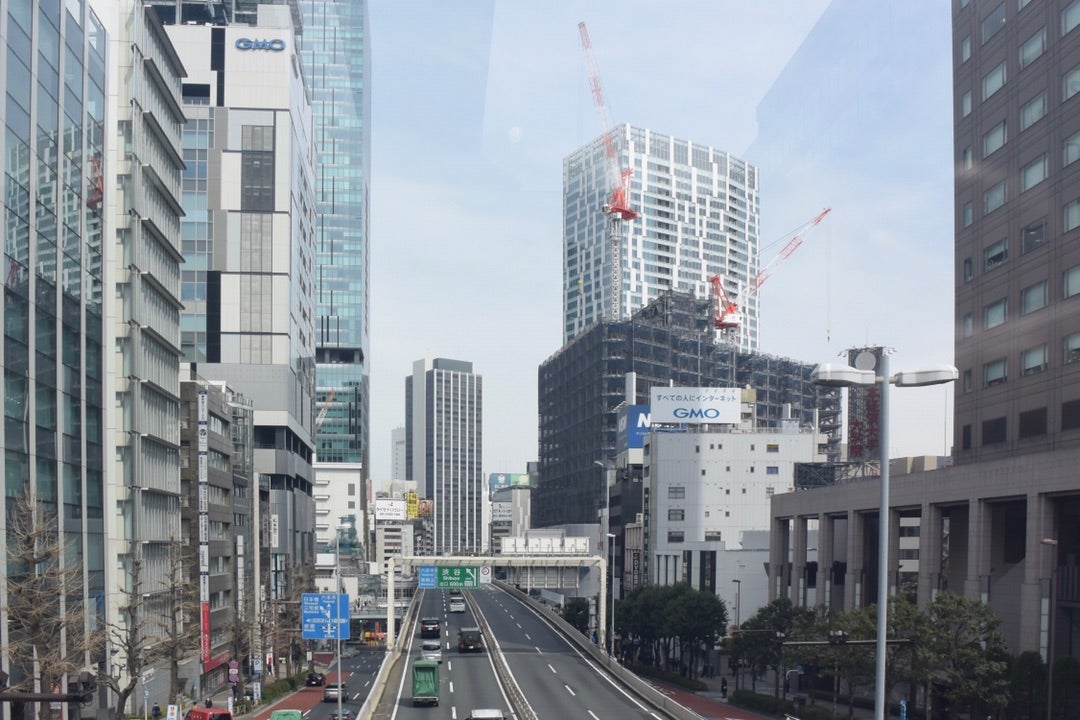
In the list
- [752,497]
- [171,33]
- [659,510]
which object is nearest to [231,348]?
[171,33]

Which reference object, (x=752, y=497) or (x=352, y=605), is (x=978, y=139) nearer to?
(x=752, y=497)

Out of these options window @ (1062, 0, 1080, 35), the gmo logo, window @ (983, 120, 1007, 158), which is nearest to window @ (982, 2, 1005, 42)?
window @ (983, 120, 1007, 158)

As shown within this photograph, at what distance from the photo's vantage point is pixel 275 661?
325 ft

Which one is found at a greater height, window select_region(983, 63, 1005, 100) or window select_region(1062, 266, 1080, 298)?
window select_region(983, 63, 1005, 100)

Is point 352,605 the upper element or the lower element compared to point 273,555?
lower

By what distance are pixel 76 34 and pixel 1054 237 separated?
5308 cm

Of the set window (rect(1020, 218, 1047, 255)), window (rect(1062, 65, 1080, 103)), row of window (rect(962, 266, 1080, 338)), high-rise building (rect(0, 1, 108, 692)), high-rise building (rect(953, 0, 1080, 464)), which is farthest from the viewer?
window (rect(1020, 218, 1047, 255))

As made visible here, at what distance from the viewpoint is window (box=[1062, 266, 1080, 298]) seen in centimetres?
6369

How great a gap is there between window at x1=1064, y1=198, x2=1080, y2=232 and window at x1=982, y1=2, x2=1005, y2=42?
51.4 feet

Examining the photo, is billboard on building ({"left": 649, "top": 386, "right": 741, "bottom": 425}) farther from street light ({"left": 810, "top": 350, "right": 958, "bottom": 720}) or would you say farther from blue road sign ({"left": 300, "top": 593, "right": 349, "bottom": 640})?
street light ({"left": 810, "top": 350, "right": 958, "bottom": 720})

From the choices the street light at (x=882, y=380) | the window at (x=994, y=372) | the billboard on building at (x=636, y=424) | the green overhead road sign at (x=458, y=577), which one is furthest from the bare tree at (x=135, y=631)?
the billboard on building at (x=636, y=424)

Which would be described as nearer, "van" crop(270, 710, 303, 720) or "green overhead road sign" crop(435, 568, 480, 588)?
"van" crop(270, 710, 303, 720)

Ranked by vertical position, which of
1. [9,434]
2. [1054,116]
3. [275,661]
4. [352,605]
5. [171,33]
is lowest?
[352,605]

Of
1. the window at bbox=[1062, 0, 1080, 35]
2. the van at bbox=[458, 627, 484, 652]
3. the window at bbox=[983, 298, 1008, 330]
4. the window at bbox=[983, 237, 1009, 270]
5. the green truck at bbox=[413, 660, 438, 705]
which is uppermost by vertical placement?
the window at bbox=[1062, 0, 1080, 35]
